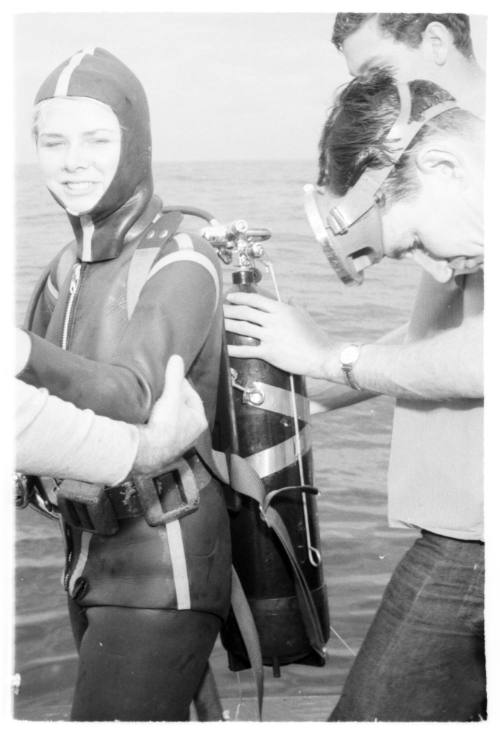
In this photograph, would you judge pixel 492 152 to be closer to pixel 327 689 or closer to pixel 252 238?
pixel 252 238

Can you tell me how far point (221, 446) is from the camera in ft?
7.17

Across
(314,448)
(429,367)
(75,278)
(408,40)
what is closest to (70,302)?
(75,278)

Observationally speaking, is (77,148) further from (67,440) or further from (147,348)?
(67,440)

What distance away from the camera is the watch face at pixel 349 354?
7.41 feet

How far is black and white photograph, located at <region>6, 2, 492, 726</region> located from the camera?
1.99 m

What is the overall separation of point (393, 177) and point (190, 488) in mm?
616

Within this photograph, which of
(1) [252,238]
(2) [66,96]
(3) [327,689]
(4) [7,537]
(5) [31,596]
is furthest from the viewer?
(3) [327,689]

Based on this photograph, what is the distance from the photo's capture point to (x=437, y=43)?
213 cm

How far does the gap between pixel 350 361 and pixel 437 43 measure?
57 cm

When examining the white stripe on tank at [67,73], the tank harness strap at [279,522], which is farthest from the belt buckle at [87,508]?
the white stripe on tank at [67,73]

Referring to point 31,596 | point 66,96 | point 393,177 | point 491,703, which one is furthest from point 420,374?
point 31,596

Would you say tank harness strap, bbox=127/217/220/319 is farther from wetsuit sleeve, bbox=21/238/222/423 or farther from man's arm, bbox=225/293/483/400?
man's arm, bbox=225/293/483/400

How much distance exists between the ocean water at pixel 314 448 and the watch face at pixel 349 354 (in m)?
0.23

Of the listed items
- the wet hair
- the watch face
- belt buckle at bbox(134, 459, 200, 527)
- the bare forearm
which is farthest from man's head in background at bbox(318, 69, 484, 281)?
belt buckle at bbox(134, 459, 200, 527)
